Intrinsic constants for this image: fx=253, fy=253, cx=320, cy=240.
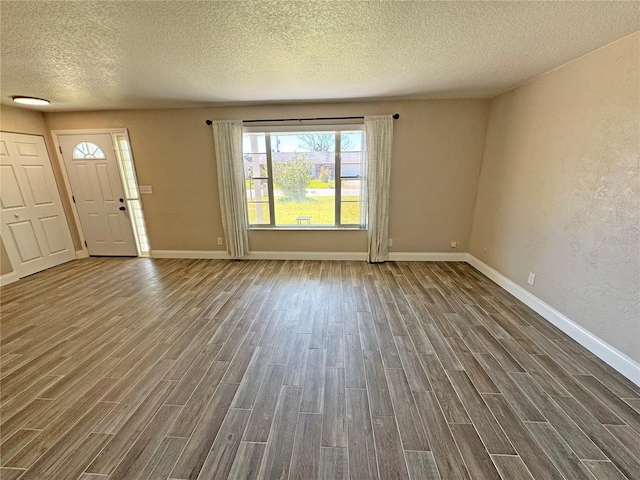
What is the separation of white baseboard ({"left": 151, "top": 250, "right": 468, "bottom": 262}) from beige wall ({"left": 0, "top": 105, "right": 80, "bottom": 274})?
160 cm

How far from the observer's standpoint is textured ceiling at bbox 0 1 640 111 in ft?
5.11

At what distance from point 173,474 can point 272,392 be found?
0.65 m

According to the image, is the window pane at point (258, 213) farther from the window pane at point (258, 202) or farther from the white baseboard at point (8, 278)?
the white baseboard at point (8, 278)

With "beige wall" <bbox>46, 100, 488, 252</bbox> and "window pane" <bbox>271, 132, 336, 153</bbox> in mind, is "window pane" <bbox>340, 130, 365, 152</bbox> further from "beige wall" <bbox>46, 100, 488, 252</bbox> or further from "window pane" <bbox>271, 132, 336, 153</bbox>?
"beige wall" <bbox>46, 100, 488, 252</bbox>

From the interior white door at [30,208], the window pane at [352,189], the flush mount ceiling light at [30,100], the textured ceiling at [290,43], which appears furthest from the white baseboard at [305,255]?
the flush mount ceiling light at [30,100]

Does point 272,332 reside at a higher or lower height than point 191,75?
lower

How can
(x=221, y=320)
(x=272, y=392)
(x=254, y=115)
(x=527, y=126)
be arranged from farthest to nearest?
(x=254, y=115), (x=527, y=126), (x=221, y=320), (x=272, y=392)

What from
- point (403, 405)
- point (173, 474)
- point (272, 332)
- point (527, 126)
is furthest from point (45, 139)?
point (527, 126)

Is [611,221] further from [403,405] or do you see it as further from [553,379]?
[403,405]

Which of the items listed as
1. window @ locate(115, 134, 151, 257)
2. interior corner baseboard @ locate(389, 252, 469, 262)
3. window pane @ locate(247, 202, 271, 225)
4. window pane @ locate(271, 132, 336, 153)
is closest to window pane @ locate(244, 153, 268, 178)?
window pane @ locate(271, 132, 336, 153)

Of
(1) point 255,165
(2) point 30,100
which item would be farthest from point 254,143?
(2) point 30,100

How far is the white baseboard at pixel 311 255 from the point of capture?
166 inches

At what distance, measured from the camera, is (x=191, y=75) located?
8.51ft

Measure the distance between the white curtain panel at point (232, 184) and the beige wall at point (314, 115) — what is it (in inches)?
6.4
